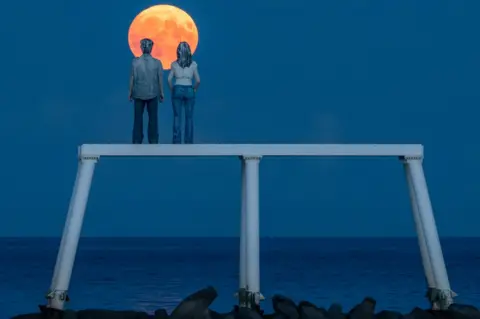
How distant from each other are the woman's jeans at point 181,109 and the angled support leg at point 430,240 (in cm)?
431

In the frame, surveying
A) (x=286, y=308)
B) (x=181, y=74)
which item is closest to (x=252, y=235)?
(x=286, y=308)

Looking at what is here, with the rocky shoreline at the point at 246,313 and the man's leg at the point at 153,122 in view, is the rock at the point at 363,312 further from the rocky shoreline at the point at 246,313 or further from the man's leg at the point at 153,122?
the man's leg at the point at 153,122

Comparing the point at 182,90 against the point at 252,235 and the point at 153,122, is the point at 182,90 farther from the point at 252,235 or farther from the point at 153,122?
the point at 252,235

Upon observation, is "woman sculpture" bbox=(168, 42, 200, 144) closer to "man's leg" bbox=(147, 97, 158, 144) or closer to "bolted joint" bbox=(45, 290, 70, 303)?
"man's leg" bbox=(147, 97, 158, 144)

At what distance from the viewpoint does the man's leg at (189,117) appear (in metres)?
20.5

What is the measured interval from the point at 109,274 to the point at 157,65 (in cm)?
4524

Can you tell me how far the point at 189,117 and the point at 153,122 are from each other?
0.69 metres

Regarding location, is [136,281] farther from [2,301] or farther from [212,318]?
[212,318]

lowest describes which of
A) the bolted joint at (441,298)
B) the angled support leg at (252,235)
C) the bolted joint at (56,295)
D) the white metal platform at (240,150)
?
the bolted joint at (56,295)

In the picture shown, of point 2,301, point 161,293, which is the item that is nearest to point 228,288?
point 161,293

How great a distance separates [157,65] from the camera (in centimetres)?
2077

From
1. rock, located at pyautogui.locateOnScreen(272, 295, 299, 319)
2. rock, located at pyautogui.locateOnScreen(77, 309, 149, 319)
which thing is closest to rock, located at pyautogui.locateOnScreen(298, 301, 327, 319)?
rock, located at pyautogui.locateOnScreen(272, 295, 299, 319)

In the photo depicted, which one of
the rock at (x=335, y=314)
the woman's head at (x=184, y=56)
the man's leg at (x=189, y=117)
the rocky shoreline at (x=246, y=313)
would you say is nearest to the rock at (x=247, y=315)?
the rocky shoreline at (x=246, y=313)

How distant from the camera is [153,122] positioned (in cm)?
2053
